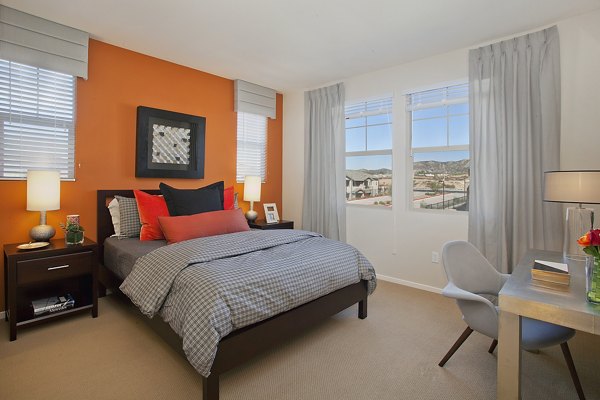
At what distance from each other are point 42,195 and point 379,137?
3447 mm

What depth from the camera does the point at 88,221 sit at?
9.70 ft

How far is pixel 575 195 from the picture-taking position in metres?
1.94

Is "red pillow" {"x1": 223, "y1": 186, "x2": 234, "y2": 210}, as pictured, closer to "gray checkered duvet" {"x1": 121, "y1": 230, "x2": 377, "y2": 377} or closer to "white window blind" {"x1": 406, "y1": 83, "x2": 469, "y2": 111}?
"gray checkered duvet" {"x1": 121, "y1": 230, "x2": 377, "y2": 377}

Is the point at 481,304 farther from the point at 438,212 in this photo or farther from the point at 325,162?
the point at 325,162

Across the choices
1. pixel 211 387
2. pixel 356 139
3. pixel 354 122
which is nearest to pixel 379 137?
pixel 356 139

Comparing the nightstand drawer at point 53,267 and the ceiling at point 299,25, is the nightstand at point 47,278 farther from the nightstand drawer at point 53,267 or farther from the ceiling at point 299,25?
the ceiling at point 299,25

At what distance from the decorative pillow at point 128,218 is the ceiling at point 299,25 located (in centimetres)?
158

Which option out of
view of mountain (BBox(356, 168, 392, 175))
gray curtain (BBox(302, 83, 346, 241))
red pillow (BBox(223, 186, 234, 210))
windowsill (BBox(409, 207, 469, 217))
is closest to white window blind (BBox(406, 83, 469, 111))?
view of mountain (BBox(356, 168, 392, 175))

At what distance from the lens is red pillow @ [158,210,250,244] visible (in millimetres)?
2574

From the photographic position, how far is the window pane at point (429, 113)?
3328 mm

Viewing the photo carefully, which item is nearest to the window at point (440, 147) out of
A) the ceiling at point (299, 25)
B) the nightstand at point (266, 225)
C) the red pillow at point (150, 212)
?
the ceiling at point (299, 25)

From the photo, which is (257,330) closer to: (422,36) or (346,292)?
(346,292)

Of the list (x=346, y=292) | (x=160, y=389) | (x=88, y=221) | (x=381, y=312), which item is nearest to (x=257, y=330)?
(x=160, y=389)

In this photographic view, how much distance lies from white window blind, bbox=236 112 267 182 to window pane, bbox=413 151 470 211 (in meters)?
2.14
